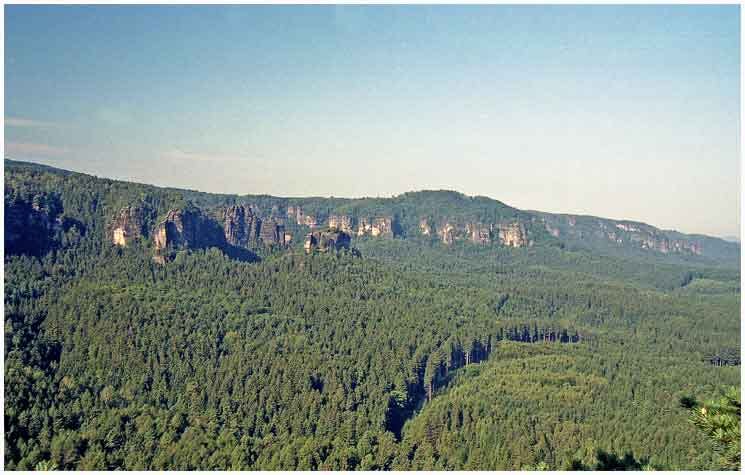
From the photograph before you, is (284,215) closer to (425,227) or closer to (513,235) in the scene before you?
(425,227)

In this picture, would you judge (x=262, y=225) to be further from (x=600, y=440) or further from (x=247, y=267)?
(x=600, y=440)

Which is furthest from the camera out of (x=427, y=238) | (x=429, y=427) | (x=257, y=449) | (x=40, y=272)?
(x=427, y=238)

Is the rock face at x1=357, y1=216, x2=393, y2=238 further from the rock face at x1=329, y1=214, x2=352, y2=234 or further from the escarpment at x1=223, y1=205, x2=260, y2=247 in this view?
the escarpment at x1=223, y1=205, x2=260, y2=247

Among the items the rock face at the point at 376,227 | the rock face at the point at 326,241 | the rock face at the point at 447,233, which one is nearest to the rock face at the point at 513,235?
the rock face at the point at 447,233

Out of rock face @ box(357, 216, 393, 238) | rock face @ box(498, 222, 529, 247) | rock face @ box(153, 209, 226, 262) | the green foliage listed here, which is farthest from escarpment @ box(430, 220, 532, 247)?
the green foliage

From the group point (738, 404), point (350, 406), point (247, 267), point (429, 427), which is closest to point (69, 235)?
point (247, 267)
